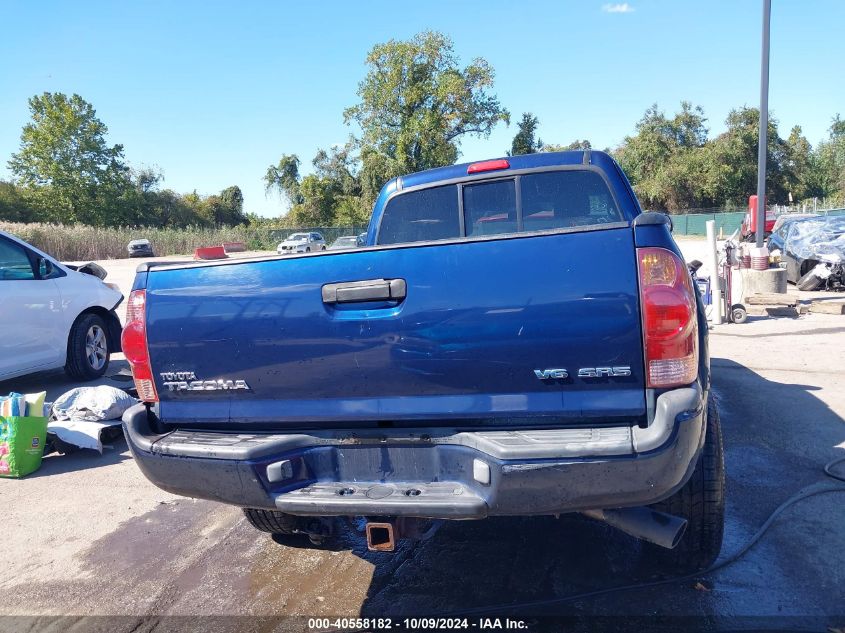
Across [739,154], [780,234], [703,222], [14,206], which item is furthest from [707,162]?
[14,206]

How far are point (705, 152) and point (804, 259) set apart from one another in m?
44.1

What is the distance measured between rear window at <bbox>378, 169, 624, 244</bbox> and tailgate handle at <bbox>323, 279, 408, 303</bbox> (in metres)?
1.79

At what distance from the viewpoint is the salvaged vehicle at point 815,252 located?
13.5m

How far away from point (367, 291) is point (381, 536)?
942 millimetres

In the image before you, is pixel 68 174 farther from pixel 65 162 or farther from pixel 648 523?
pixel 648 523

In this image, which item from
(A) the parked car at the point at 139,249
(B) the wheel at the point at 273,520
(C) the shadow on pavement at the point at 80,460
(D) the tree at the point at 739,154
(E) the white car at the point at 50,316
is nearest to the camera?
(B) the wheel at the point at 273,520

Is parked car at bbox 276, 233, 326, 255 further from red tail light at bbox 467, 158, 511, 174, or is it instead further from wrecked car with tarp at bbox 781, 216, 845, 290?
red tail light at bbox 467, 158, 511, 174

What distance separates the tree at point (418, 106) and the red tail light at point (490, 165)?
49516 mm

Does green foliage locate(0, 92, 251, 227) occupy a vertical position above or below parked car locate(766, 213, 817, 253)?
above

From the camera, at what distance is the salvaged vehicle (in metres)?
13.5

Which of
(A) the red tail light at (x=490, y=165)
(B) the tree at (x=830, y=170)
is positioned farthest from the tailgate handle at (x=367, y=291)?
(B) the tree at (x=830, y=170)

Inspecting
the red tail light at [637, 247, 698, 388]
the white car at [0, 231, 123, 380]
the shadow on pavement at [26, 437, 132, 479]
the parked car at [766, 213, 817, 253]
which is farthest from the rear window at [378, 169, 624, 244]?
the parked car at [766, 213, 817, 253]

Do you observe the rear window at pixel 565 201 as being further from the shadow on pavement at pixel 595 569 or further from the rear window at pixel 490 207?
the shadow on pavement at pixel 595 569

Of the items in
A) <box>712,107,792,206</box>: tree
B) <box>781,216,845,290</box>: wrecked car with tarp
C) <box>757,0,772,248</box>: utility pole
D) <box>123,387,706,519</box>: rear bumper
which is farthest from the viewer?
<box>712,107,792,206</box>: tree
